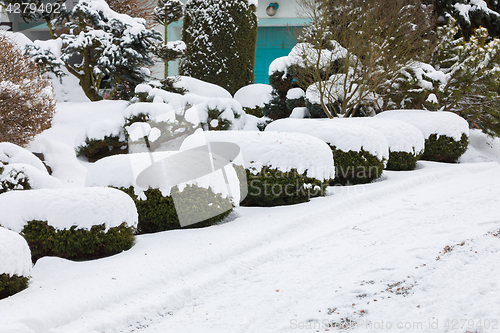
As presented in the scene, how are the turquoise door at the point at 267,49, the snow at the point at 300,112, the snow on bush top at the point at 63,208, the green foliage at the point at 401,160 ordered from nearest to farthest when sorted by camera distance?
the snow on bush top at the point at 63,208 → the green foliage at the point at 401,160 → the snow at the point at 300,112 → the turquoise door at the point at 267,49

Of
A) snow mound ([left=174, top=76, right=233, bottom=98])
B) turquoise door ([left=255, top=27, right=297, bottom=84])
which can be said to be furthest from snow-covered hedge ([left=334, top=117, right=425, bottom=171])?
turquoise door ([left=255, top=27, right=297, bottom=84])

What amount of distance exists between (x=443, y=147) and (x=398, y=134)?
204 centimetres

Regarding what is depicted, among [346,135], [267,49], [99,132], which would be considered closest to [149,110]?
[99,132]

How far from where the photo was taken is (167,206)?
4.90 metres

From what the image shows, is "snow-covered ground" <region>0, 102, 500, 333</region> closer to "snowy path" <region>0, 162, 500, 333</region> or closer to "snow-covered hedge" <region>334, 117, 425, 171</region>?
"snowy path" <region>0, 162, 500, 333</region>

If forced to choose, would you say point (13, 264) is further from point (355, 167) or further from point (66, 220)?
point (355, 167)

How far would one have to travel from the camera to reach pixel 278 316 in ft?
9.95

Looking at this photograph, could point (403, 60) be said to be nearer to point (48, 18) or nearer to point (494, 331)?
point (494, 331)

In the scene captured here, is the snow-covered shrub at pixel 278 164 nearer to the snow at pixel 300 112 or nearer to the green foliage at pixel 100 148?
the green foliage at pixel 100 148

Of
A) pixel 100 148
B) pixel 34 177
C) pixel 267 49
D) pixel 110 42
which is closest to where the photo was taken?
pixel 34 177

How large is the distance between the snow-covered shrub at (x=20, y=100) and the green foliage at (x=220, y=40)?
5276 millimetres

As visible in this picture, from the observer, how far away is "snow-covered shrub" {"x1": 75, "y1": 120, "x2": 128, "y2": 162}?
28.7ft

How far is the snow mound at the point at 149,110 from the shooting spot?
875cm

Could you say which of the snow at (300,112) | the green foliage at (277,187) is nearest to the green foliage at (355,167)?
the green foliage at (277,187)
